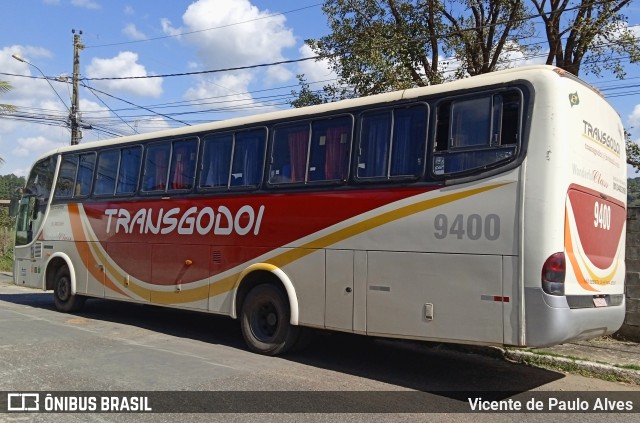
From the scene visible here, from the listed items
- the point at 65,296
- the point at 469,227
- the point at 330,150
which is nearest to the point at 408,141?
the point at 330,150

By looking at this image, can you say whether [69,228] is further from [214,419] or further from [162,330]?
[214,419]

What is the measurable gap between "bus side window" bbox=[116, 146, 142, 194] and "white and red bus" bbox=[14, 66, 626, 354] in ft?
0.50

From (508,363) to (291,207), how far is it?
3.63 meters

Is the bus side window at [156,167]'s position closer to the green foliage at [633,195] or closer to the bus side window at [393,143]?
the bus side window at [393,143]

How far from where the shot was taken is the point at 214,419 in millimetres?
5250

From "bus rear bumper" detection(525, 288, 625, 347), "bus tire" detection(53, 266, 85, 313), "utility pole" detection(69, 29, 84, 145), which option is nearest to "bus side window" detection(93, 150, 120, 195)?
"bus tire" detection(53, 266, 85, 313)

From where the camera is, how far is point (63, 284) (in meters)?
12.1

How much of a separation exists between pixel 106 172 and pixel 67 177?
153cm

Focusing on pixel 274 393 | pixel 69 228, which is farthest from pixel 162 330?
pixel 274 393

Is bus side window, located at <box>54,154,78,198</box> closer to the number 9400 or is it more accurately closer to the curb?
the number 9400

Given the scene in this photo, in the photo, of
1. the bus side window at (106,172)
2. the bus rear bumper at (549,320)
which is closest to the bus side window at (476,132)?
the bus rear bumper at (549,320)

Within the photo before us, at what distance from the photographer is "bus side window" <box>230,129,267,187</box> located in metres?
8.55

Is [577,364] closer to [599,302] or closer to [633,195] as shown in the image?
[599,302]

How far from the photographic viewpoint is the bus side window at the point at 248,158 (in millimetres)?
8547
